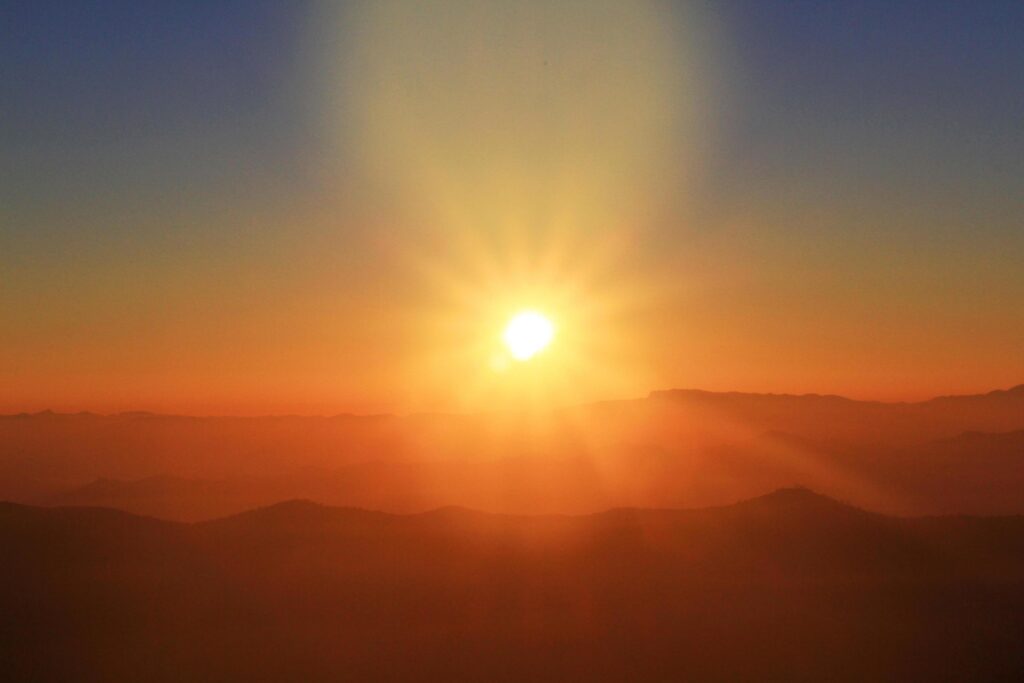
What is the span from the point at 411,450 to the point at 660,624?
125733 millimetres

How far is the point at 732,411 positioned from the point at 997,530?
144083 mm

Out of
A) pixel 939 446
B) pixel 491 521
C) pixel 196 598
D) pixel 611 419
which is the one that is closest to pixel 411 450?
pixel 611 419

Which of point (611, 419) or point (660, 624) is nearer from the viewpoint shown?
point (660, 624)

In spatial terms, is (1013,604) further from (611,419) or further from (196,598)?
(611,419)

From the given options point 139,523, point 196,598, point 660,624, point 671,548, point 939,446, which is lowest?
point 660,624

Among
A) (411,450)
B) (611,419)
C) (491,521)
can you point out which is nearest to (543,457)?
(411,450)

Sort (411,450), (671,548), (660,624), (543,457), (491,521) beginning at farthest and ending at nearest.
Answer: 1. (411,450)
2. (543,457)
3. (491,521)
4. (671,548)
5. (660,624)

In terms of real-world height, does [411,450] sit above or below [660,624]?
above

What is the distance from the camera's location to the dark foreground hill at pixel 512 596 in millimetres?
23438

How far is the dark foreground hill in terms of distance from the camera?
76.9 ft

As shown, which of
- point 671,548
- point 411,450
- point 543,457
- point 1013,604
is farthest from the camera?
point 411,450

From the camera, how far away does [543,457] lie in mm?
135250

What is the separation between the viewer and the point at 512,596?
98.9 feet

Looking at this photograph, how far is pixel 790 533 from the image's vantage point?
1615 inches
